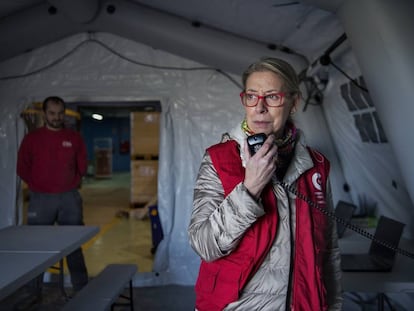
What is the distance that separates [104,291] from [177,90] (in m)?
2.08

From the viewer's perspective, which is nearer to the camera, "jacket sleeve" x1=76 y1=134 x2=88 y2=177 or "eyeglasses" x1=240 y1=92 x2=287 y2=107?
"eyeglasses" x1=240 y1=92 x2=287 y2=107

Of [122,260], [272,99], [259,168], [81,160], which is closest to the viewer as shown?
[259,168]

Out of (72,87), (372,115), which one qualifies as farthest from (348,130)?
(72,87)

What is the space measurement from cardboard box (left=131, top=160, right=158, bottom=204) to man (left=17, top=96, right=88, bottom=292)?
332cm

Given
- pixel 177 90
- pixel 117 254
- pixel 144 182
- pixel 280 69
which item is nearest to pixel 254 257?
pixel 280 69

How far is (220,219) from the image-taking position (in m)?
0.95

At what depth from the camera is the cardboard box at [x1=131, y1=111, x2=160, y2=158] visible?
620 centimetres

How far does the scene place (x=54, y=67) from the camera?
3717mm

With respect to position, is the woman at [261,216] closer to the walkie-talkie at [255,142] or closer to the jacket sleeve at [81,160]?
the walkie-talkie at [255,142]

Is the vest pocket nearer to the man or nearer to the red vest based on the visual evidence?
the red vest

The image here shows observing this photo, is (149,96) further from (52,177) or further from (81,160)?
(52,177)

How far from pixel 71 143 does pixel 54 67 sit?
0.90 metres

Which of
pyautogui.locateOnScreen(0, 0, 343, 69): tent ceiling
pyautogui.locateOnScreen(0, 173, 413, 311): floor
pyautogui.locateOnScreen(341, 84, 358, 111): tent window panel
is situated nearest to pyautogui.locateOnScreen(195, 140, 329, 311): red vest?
pyautogui.locateOnScreen(0, 0, 343, 69): tent ceiling

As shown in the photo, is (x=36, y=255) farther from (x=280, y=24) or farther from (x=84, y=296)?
(x=280, y=24)
